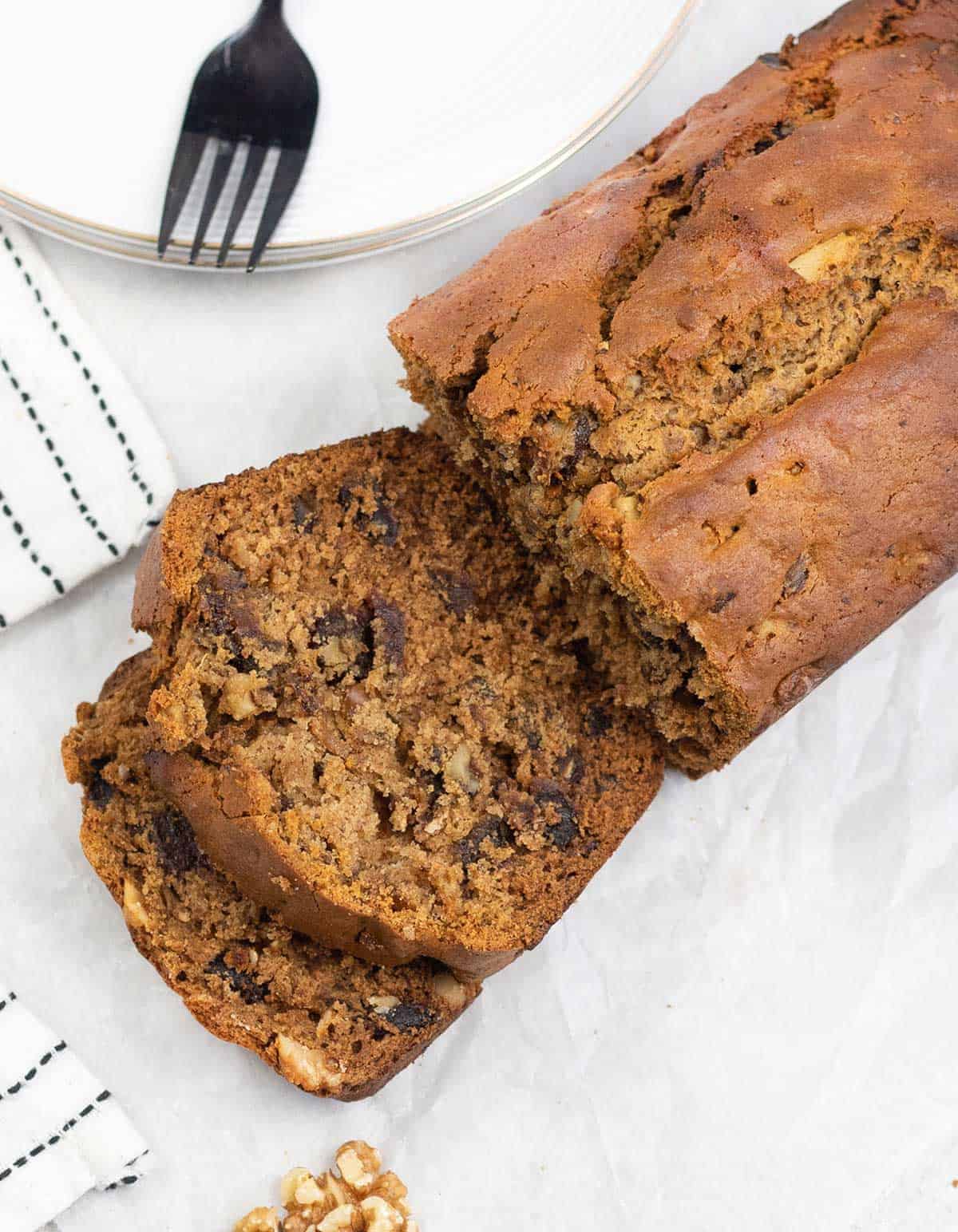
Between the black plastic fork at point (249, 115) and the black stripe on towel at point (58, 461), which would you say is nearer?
the black plastic fork at point (249, 115)

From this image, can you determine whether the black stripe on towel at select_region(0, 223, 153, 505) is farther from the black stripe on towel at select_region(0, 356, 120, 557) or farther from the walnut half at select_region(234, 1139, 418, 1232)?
the walnut half at select_region(234, 1139, 418, 1232)

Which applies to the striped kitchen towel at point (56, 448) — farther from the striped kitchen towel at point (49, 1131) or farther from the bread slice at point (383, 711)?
the striped kitchen towel at point (49, 1131)

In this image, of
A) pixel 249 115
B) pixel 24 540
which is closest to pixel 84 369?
pixel 24 540

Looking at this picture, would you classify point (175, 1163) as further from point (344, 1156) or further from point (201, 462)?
point (201, 462)

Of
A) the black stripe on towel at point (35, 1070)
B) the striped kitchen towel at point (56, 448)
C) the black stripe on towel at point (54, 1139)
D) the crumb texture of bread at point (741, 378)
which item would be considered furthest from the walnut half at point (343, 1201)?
the striped kitchen towel at point (56, 448)

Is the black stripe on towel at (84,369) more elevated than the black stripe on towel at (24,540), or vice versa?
the black stripe on towel at (84,369)

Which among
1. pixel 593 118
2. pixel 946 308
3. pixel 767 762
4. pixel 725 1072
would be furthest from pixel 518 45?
pixel 725 1072

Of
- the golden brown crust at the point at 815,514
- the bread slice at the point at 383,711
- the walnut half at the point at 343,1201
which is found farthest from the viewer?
the walnut half at the point at 343,1201
